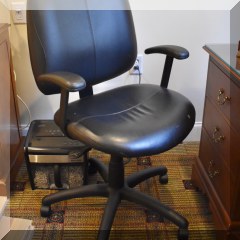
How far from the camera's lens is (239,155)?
1044 millimetres

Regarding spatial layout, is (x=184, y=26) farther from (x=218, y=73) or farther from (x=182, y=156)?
(x=182, y=156)

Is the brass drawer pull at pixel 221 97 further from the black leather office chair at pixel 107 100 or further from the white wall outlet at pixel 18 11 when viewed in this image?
the white wall outlet at pixel 18 11

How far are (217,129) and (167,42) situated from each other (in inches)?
28.2

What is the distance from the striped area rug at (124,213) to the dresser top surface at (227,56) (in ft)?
2.33

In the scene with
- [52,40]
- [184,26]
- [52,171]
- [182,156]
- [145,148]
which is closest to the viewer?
[145,148]

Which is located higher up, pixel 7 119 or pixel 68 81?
pixel 68 81

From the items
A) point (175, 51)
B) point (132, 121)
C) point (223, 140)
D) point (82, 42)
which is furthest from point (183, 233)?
point (82, 42)

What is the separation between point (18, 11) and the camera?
1590mm

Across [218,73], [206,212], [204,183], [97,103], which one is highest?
[218,73]

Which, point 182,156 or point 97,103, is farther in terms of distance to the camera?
point 182,156

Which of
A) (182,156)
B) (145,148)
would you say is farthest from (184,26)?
(145,148)

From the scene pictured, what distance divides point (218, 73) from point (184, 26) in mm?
602

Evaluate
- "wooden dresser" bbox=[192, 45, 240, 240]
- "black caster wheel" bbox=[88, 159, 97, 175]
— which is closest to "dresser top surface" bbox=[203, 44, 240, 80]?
"wooden dresser" bbox=[192, 45, 240, 240]

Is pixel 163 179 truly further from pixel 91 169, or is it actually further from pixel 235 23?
pixel 235 23
